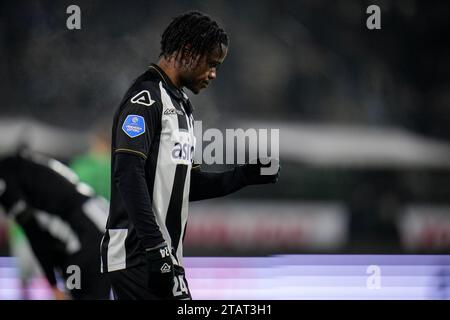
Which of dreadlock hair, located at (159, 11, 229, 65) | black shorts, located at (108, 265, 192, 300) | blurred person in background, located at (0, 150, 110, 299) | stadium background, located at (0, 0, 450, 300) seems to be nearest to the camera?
black shorts, located at (108, 265, 192, 300)

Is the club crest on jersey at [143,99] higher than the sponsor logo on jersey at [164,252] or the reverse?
higher

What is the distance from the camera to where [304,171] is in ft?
14.0

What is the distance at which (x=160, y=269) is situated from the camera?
2.07 metres

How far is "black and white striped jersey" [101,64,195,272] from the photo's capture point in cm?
208

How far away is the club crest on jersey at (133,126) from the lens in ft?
6.93

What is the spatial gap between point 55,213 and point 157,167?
2045 mm

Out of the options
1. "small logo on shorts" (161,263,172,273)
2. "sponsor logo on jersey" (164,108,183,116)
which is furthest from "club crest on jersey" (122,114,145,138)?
"small logo on shorts" (161,263,172,273)

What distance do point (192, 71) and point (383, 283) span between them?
234 cm

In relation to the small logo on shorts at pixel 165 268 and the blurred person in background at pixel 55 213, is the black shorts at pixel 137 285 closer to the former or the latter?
the small logo on shorts at pixel 165 268

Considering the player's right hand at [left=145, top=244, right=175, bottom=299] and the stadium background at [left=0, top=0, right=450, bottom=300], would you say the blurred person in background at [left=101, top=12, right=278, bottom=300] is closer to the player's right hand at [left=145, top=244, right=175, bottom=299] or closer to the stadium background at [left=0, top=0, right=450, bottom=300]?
the player's right hand at [left=145, top=244, right=175, bottom=299]

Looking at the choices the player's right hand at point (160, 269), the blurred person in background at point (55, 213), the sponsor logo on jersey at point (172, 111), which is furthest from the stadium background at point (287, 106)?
the player's right hand at point (160, 269)

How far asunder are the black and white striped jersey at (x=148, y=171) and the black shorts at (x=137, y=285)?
26 mm

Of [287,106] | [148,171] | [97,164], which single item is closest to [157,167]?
[148,171]

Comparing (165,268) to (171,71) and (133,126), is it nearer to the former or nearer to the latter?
(133,126)
